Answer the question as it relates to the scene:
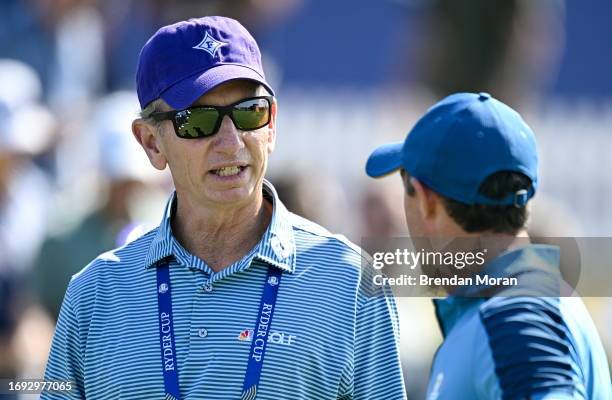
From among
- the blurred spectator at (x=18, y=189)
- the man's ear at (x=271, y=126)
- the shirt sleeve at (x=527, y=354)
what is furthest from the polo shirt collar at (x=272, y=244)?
the blurred spectator at (x=18, y=189)

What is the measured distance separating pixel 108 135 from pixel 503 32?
5522mm

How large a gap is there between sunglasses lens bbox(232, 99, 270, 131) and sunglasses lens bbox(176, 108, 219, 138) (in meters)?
0.07

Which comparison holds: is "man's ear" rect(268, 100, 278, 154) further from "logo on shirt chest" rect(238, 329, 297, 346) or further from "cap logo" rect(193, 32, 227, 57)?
"logo on shirt chest" rect(238, 329, 297, 346)

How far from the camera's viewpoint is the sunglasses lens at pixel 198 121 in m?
4.21

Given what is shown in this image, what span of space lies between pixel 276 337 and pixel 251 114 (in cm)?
70

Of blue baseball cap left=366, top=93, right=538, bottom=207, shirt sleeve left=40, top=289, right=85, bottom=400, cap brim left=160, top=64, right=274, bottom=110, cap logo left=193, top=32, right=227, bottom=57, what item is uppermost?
cap logo left=193, top=32, right=227, bottom=57

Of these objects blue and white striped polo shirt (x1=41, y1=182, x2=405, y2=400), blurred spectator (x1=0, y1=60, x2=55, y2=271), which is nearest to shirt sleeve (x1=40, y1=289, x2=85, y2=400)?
blue and white striped polo shirt (x1=41, y1=182, x2=405, y2=400)

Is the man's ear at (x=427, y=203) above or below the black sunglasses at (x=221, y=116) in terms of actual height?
below

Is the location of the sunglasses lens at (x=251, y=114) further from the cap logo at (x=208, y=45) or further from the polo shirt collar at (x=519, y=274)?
the polo shirt collar at (x=519, y=274)

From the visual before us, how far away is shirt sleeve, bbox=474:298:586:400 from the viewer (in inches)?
138

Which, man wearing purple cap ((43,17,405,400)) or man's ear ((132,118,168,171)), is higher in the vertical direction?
man's ear ((132,118,168,171))

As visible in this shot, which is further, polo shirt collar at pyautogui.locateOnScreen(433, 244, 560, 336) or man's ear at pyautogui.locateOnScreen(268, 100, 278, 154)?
man's ear at pyautogui.locateOnScreen(268, 100, 278, 154)

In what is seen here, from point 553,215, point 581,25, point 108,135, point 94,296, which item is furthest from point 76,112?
point 581,25

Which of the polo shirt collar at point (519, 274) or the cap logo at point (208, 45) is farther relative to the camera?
the cap logo at point (208, 45)
